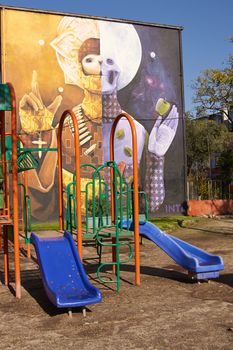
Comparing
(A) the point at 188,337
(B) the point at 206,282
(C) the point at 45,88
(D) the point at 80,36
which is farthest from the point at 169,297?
(D) the point at 80,36

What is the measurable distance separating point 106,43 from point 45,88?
3.72m

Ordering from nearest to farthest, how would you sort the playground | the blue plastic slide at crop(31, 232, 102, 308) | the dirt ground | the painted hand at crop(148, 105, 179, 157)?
the dirt ground
the playground
the blue plastic slide at crop(31, 232, 102, 308)
the painted hand at crop(148, 105, 179, 157)

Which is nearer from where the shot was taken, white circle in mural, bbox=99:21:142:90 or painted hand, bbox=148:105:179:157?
white circle in mural, bbox=99:21:142:90

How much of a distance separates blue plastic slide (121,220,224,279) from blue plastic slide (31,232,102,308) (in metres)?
1.54

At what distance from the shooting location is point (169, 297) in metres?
7.71

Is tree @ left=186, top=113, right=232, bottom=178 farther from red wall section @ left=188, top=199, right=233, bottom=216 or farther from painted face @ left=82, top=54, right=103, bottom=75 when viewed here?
painted face @ left=82, top=54, right=103, bottom=75

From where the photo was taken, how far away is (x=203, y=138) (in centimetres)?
4706

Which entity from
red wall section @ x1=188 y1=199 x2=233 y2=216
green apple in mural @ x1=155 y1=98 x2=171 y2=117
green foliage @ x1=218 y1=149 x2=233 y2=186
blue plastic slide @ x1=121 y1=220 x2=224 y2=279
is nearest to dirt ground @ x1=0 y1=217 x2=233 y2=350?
blue plastic slide @ x1=121 y1=220 x2=224 y2=279

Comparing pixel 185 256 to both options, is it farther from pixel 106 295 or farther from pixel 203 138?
pixel 203 138

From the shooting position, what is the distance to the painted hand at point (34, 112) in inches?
820

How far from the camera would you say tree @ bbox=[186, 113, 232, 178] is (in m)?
46.7

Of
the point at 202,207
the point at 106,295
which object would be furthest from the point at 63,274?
the point at 202,207

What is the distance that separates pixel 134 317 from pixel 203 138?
4172cm

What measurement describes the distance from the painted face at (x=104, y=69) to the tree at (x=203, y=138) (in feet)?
82.2
